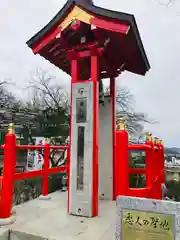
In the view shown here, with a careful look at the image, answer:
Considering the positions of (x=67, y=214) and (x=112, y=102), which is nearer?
(x=67, y=214)

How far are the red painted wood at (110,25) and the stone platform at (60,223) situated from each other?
258 cm

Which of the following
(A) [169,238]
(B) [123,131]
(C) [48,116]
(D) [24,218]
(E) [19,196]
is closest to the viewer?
(A) [169,238]

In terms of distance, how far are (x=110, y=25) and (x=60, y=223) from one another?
2748mm

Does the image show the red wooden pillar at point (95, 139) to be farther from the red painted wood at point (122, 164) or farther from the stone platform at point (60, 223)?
the red painted wood at point (122, 164)

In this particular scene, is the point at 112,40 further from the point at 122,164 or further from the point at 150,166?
the point at 122,164

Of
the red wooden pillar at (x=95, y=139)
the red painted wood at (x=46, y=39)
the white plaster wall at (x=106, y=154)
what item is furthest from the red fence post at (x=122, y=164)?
→ the white plaster wall at (x=106, y=154)

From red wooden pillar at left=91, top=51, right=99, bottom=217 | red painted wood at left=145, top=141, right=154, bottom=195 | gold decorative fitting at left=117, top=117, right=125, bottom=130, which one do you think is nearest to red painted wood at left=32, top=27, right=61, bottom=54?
red wooden pillar at left=91, top=51, right=99, bottom=217

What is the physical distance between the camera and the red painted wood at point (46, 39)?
3.58 m

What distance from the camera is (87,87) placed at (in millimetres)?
3477

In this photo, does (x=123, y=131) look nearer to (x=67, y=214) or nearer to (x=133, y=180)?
(x=67, y=214)

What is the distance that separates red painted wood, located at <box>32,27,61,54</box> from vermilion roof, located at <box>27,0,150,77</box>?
4cm

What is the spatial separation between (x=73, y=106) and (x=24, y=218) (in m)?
1.72

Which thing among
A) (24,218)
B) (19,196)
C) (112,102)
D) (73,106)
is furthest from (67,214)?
(19,196)

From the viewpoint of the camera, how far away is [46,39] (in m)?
3.68
